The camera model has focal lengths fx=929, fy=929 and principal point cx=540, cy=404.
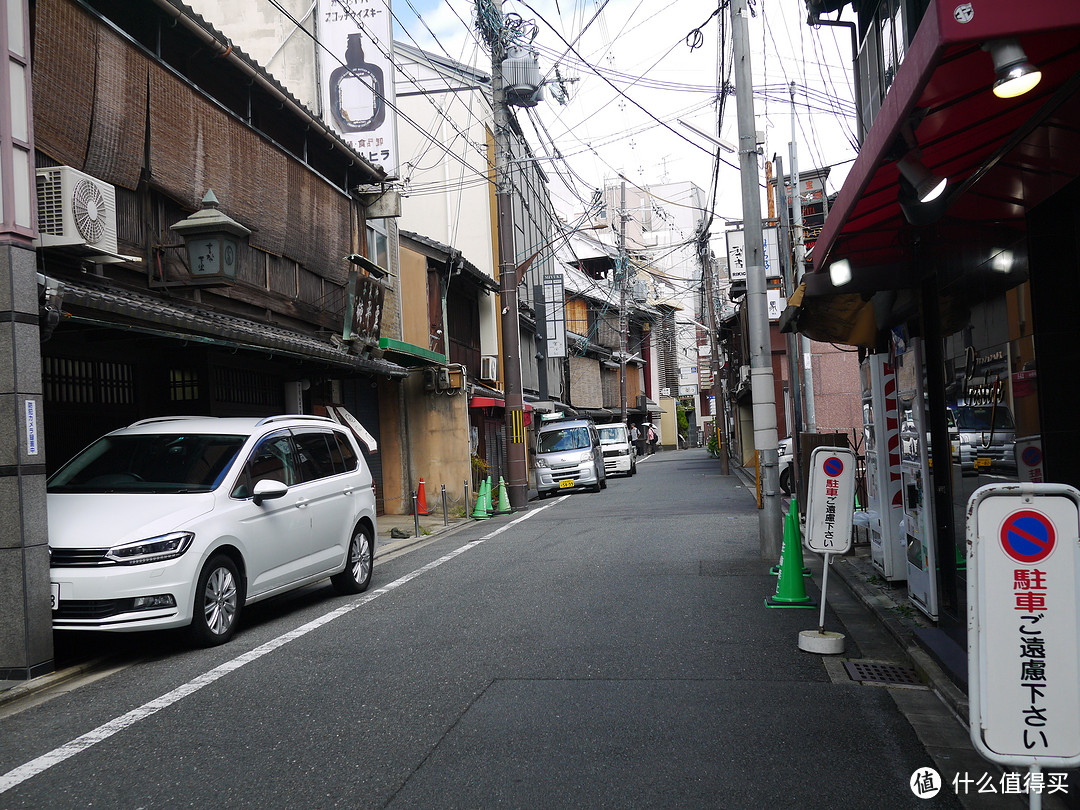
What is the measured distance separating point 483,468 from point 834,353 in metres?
11.9

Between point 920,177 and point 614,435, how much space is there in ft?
109

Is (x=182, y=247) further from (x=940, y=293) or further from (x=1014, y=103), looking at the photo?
(x=1014, y=103)

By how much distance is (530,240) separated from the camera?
136ft

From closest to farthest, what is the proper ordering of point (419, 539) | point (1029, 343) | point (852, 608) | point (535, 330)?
point (1029, 343)
point (852, 608)
point (419, 539)
point (535, 330)

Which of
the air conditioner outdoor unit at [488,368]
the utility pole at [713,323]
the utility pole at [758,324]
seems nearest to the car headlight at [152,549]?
the utility pole at [758,324]

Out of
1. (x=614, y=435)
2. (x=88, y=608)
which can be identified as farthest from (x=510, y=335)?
(x=614, y=435)

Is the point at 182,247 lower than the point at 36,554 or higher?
higher

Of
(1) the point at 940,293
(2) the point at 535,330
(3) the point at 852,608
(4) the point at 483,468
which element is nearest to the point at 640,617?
(3) the point at 852,608

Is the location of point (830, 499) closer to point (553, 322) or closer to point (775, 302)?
point (775, 302)

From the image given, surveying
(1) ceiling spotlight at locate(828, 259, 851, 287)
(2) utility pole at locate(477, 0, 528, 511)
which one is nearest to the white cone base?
(1) ceiling spotlight at locate(828, 259, 851, 287)

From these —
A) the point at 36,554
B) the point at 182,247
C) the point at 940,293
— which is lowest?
the point at 36,554

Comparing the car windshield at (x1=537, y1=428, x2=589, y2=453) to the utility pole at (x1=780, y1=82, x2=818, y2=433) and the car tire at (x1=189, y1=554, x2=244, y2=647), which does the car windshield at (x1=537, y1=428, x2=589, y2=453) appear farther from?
the car tire at (x1=189, y1=554, x2=244, y2=647)

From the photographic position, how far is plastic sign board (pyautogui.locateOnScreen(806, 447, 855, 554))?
25.8ft

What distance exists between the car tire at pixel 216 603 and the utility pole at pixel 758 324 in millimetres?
6713
